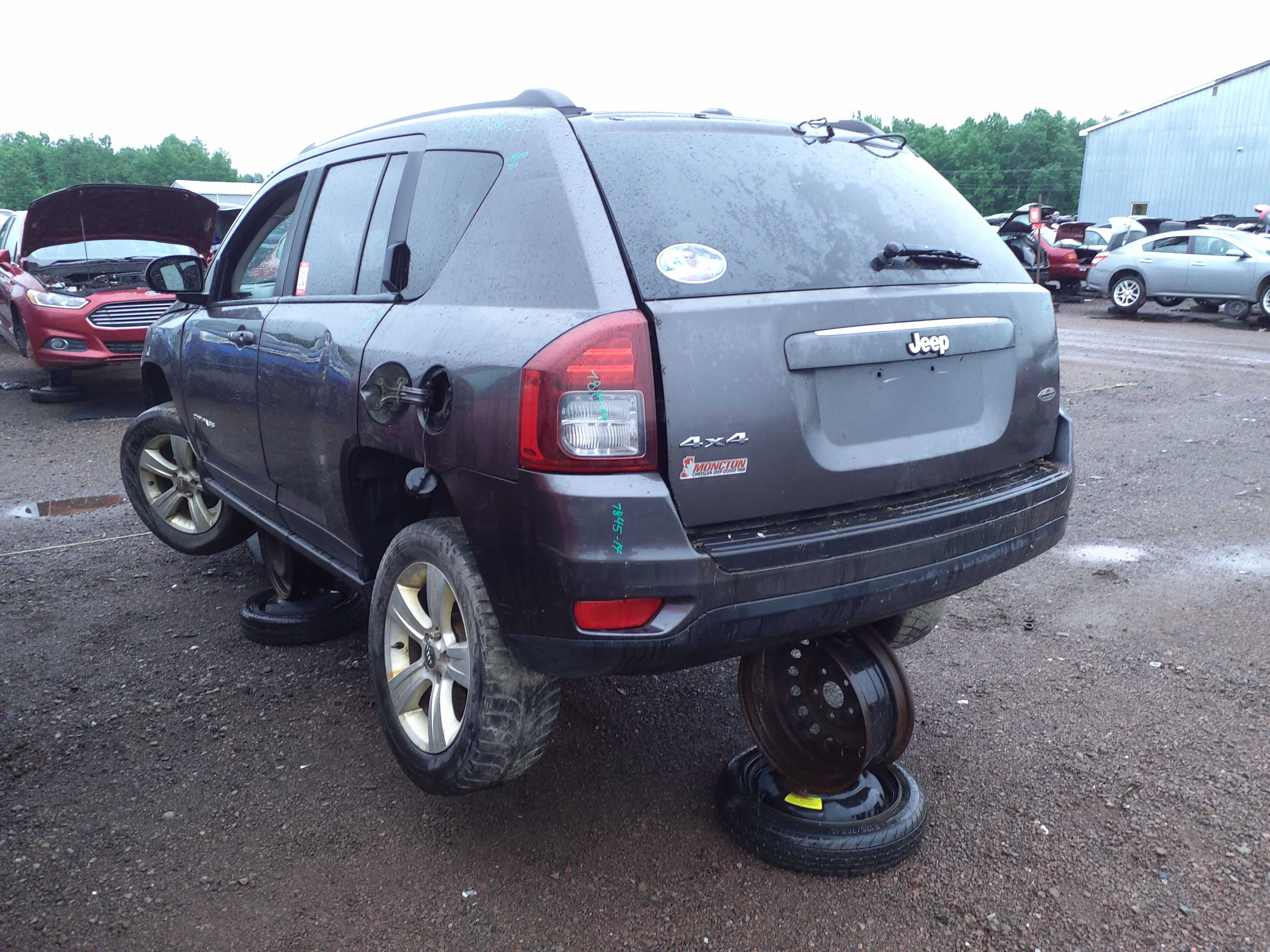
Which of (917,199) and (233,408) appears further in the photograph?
(233,408)

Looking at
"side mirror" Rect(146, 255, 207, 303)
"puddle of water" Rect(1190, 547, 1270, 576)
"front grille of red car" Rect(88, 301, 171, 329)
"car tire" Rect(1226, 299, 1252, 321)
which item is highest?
"side mirror" Rect(146, 255, 207, 303)

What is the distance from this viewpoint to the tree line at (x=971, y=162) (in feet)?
283

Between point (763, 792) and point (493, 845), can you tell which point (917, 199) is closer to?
point (763, 792)

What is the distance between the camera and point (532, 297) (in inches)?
96.0

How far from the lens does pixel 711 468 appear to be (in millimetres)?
2266

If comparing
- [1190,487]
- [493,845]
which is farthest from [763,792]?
[1190,487]

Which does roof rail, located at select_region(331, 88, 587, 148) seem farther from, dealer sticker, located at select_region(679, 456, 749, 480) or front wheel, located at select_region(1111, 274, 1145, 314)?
front wheel, located at select_region(1111, 274, 1145, 314)

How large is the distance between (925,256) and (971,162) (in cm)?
9823

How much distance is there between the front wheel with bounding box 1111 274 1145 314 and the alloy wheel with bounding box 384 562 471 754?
19025mm

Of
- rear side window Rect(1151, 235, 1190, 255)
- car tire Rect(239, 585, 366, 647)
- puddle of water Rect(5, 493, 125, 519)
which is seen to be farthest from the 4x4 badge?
rear side window Rect(1151, 235, 1190, 255)

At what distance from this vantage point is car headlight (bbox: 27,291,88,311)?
978 cm

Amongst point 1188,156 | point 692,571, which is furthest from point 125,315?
point 1188,156

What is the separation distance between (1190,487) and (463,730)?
18.2 feet

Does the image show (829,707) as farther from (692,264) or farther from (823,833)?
(692,264)
